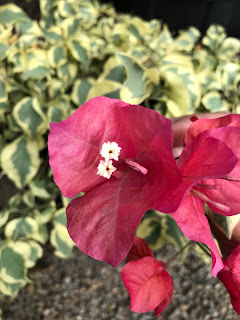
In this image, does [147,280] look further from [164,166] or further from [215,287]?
[215,287]

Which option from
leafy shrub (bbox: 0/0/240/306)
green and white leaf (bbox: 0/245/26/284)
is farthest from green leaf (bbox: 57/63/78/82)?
green and white leaf (bbox: 0/245/26/284)

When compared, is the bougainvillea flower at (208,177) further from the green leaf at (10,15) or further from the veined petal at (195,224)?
the green leaf at (10,15)

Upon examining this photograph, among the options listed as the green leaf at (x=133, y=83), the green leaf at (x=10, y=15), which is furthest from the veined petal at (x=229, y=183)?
the green leaf at (x=10, y=15)

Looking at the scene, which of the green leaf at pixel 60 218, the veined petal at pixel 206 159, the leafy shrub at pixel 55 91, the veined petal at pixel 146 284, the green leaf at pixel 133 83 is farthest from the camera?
the green leaf at pixel 60 218

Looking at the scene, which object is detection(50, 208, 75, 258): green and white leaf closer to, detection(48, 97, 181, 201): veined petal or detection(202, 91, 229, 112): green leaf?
detection(202, 91, 229, 112): green leaf

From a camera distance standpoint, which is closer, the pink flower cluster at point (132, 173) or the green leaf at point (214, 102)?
the pink flower cluster at point (132, 173)

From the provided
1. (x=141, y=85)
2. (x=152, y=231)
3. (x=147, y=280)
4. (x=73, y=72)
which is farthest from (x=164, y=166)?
(x=73, y=72)
